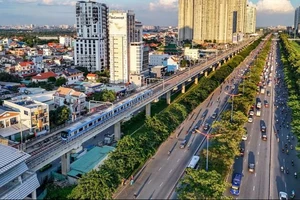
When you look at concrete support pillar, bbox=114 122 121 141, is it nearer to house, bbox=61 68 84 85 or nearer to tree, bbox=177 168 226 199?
tree, bbox=177 168 226 199

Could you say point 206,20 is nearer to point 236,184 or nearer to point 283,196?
point 236,184

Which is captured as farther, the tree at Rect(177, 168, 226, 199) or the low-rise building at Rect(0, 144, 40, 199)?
the tree at Rect(177, 168, 226, 199)

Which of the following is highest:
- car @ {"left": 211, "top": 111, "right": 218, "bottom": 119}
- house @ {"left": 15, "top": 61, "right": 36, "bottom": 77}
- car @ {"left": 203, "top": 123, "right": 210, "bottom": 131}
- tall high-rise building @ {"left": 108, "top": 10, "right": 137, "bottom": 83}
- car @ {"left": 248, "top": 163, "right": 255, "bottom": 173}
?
tall high-rise building @ {"left": 108, "top": 10, "right": 137, "bottom": 83}

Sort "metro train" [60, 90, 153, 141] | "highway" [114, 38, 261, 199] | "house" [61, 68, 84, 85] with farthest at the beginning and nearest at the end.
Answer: "house" [61, 68, 84, 85]
"metro train" [60, 90, 153, 141]
"highway" [114, 38, 261, 199]

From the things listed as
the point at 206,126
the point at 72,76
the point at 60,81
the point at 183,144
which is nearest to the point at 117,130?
the point at 183,144

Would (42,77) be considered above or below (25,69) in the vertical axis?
below

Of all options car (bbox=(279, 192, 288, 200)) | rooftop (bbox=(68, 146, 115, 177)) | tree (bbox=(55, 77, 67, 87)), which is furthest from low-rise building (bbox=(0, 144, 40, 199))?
tree (bbox=(55, 77, 67, 87))

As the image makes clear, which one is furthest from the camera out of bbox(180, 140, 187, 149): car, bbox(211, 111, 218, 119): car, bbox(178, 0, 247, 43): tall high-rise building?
bbox(178, 0, 247, 43): tall high-rise building

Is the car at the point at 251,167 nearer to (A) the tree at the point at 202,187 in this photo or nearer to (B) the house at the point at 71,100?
(A) the tree at the point at 202,187
